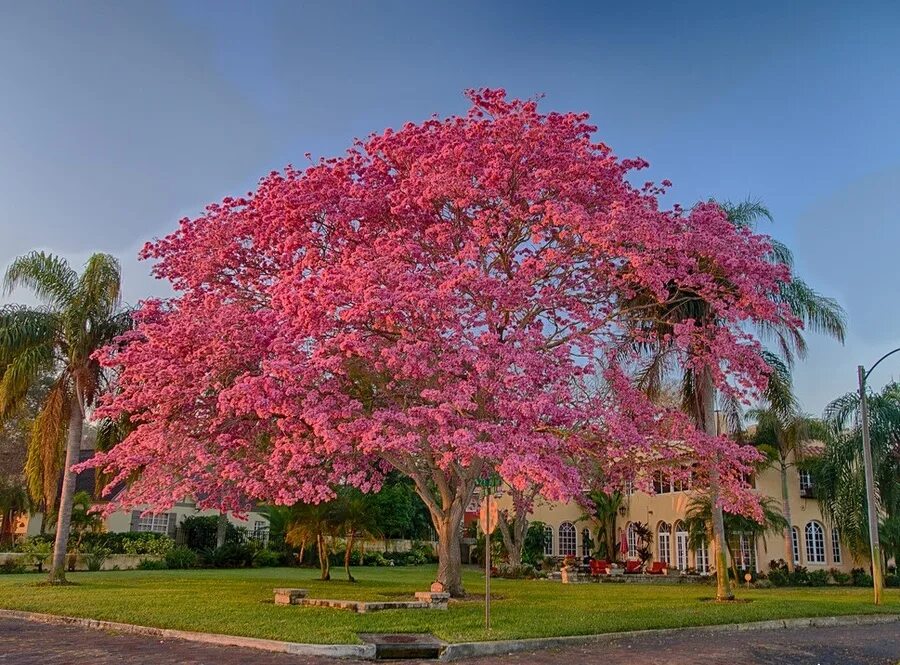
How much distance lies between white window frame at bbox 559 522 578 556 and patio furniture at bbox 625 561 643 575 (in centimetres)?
647

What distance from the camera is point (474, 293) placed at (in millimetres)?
16125

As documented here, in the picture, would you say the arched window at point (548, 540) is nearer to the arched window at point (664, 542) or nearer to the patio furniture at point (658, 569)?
the arched window at point (664, 542)

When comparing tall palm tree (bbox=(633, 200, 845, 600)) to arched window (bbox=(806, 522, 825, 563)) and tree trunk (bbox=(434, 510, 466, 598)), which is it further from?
arched window (bbox=(806, 522, 825, 563))

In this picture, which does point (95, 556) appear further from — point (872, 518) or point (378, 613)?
point (872, 518)

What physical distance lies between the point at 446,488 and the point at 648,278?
7153 mm

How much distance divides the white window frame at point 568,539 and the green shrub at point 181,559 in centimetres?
1793

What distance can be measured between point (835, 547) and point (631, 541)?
8738 millimetres

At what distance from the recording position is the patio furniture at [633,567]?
108 feet

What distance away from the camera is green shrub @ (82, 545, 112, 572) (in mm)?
30234

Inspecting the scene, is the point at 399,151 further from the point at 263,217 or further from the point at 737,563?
the point at 737,563

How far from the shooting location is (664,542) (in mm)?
35781

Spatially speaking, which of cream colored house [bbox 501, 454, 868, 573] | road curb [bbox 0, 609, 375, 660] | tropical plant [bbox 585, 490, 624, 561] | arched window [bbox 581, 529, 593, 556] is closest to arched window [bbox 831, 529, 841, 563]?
cream colored house [bbox 501, 454, 868, 573]

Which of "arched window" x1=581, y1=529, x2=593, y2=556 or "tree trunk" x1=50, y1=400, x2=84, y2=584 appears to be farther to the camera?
"arched window" x1=581, y1=529, x2=593, y2=556

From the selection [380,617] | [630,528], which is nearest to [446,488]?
[380,617]
